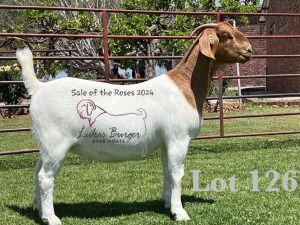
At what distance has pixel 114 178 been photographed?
4547 mm

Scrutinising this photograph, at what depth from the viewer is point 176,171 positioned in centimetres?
309

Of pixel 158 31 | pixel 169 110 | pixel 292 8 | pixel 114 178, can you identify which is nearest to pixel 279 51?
pixel 292 8

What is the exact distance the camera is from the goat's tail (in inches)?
119

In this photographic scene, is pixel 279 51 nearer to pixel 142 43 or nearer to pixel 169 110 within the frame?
pixel 142 43

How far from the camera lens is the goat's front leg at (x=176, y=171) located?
10.1 feet

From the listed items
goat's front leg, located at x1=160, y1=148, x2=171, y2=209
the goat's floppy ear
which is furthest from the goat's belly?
the goat's floppy ear

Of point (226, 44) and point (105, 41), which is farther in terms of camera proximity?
point (105, 41)

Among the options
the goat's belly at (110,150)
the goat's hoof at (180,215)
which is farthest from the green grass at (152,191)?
the goat's belly at (110,150)

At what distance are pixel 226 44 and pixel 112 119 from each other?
3.40ft

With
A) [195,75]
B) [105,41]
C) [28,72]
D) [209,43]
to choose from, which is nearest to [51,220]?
[28,72]

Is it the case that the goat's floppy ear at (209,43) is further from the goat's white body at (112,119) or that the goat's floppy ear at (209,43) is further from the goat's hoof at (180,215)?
the goat's hoof at (180,215)

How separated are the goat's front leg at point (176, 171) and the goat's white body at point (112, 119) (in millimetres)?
66

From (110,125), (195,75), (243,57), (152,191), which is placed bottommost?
(152,191)

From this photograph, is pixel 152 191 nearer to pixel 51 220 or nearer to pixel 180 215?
pixel 180 215
